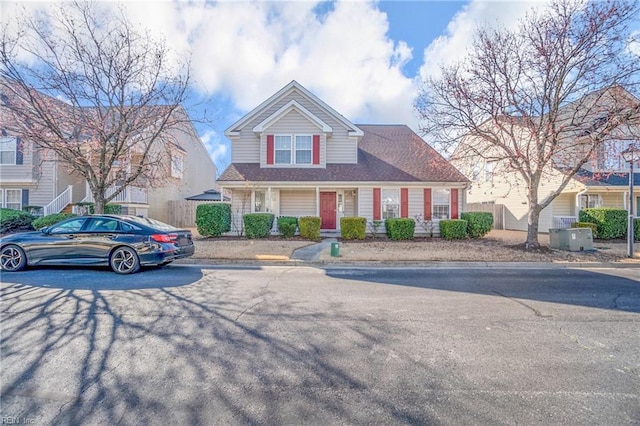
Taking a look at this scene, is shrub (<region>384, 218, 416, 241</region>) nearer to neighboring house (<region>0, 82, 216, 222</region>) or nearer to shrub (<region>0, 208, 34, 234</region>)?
neighboring house (<region>0, 82, 216, 222</region>)

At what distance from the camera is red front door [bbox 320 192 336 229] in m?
17.5

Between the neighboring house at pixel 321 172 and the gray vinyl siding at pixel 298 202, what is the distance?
6 centimetres

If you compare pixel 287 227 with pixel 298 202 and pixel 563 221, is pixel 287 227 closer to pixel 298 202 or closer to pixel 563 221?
pixel 298 202

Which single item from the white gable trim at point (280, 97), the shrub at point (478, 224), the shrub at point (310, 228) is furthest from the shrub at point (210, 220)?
the shrub at point (478, 224)

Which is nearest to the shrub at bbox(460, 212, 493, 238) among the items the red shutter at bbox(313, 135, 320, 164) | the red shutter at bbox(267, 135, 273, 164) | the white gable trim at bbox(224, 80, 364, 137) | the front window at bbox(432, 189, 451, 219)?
the front window at bbox(432, 189, 451, 219)

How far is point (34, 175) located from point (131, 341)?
69.8ft

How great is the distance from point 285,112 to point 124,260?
12.1 meters

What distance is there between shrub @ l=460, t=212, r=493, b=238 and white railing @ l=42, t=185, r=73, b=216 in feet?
76.0

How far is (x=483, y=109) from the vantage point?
1156cm

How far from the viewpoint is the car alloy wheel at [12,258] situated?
24.3ft

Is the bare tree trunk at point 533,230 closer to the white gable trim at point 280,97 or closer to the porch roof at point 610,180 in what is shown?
the porch roof at point 610,180

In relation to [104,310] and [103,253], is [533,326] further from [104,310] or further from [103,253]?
[103,253]

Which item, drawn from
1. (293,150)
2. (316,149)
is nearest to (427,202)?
(316,149)

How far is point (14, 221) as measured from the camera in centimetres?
1574
